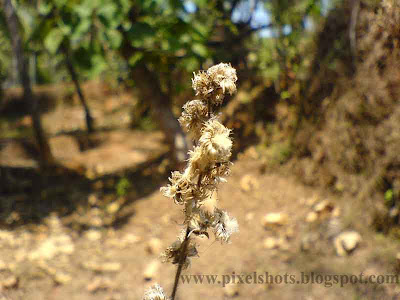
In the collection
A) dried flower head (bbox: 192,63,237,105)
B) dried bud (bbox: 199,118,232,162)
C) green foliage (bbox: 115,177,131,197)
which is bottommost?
dried bud (bbox: 199,118,232,162)

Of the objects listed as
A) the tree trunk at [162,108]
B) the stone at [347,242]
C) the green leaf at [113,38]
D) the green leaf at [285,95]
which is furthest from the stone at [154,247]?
the green leaf at [285,95]

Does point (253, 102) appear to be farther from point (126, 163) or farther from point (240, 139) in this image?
point (126, 163)

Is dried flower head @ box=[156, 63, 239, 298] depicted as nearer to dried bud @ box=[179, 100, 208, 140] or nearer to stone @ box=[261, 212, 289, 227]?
dried bud @ box=[179, 100, 208, 140]

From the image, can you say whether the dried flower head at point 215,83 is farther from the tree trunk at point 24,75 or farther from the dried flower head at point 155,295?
the tree trunk at point 24,75

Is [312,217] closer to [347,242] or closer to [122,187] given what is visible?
[347,242]

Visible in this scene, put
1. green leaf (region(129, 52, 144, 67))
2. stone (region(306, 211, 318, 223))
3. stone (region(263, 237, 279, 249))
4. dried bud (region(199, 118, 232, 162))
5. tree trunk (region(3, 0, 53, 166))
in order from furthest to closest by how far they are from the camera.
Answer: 1. tree trunk (region(3, 0, 53, 166))
2. green leaf (region(129, 52, 144, 67))
3. stone (region(306, 211, 318, 223))
4. stone (region(263, 237, 279, 249))
5. dried bud (region(199, 118, 232, 162))

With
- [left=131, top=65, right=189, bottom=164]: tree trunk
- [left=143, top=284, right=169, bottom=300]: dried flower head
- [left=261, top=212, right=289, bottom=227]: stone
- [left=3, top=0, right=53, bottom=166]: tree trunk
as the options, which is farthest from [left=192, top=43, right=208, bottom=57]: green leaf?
[left=143, top=284, right=169, bottom=300]: dried flower head

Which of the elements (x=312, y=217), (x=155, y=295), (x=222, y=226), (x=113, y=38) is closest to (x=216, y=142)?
(x=222, y=226)
